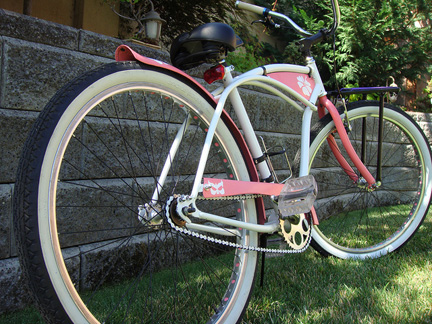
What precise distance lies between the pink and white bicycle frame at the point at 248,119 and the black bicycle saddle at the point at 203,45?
126mm

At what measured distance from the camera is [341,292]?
1.78 m

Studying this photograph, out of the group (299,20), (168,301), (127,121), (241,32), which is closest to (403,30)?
(299,20)

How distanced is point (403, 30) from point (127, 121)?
5.45m

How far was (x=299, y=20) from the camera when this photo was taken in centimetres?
573

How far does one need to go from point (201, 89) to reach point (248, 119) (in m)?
0.32

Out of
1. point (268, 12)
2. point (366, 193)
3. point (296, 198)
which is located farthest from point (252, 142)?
point (366, 193)

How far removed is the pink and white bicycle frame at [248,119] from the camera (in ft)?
4.46

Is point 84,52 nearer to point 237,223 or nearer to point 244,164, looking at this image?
point 244,164

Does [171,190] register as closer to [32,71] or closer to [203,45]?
[203,45]

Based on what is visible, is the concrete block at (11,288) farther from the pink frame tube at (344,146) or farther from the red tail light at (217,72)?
the pink frame tube at (344,146)

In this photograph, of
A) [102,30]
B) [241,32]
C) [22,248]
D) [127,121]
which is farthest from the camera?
[241,32]

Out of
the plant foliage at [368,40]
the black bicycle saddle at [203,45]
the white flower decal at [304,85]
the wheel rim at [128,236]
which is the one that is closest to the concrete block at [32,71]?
the wheel rim at [128,236]

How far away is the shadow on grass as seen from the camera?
1.54 metres

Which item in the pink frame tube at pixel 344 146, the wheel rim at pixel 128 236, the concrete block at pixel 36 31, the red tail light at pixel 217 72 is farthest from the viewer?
the pink frame tube at pixel 344 146
